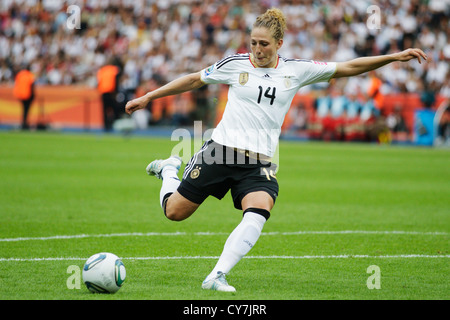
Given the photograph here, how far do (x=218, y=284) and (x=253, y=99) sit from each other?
5.37ft

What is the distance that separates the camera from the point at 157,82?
30469mm

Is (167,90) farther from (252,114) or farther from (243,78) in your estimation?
(252,114)

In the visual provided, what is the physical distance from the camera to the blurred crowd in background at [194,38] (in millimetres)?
29078

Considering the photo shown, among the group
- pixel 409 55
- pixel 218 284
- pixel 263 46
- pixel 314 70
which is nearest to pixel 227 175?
pixel 218 284

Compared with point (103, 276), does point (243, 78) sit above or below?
above

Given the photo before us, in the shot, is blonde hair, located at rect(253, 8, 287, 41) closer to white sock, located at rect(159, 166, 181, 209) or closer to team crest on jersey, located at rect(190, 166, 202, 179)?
team crest on jersey, located at rect(190, 166, 202, 179)

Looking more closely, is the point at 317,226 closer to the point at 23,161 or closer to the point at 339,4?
the point at 23,161

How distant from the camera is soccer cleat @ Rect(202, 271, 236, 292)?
5809 mm

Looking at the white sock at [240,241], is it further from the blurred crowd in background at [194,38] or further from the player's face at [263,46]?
the blurred crowd in background at [194,38]

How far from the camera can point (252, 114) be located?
6.29 m

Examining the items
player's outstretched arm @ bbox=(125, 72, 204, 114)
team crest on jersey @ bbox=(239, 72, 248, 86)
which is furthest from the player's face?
player's outstretched arm @ bbox=(125, 72, 204, 114)

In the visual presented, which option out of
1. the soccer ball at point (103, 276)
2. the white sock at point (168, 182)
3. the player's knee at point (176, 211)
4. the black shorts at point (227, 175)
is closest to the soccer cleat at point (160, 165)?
the white sock at point (168, 182)

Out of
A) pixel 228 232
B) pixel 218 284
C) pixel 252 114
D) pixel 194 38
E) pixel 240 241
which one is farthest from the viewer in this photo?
pixel 194 38

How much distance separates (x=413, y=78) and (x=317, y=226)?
66.7ft
